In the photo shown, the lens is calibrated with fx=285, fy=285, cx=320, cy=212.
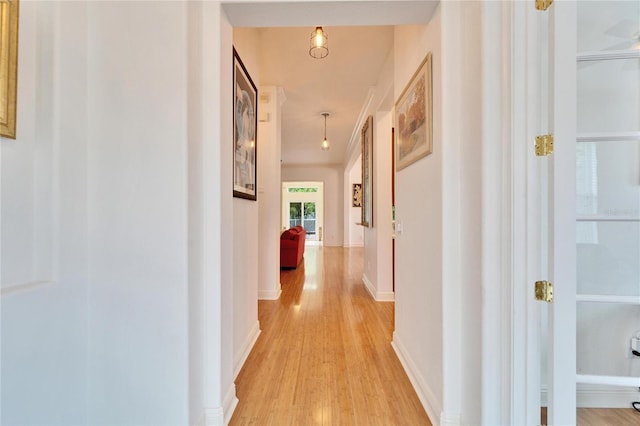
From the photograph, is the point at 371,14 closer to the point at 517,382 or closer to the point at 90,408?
the point at 517,382

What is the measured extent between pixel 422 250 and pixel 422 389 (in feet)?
2.77

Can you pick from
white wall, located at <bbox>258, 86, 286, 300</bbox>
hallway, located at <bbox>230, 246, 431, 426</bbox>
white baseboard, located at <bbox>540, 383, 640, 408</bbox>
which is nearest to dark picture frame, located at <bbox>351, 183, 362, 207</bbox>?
white wall, located at <bbox>258, 86, 286, 300</bbox>

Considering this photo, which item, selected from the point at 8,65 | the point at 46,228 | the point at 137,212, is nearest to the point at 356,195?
the point at 137,212

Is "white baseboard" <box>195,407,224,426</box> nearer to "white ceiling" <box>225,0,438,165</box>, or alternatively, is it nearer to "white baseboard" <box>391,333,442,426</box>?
"white baseboard" <box>391,333,442,426</box>

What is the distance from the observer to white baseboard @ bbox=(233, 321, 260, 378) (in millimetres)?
2041

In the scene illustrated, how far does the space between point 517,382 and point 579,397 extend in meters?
0.83

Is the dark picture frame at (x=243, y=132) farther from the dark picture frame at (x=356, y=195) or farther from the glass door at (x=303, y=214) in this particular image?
the glass door at (x=303, y=214)

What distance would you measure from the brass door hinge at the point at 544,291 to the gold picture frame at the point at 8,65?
2.05 metres

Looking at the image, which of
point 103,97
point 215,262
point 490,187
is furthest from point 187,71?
point 490,187

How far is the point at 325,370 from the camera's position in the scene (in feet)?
6.84

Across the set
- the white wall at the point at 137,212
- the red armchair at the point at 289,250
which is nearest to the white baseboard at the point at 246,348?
the white wall at the point at 137,212

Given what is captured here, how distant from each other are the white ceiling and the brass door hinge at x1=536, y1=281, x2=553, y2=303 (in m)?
1.49

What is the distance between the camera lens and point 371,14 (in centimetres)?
162

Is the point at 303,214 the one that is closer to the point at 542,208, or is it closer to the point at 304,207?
the point at 304,207
